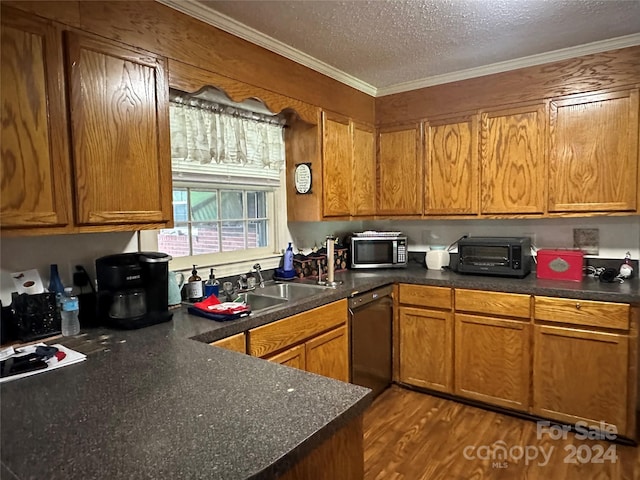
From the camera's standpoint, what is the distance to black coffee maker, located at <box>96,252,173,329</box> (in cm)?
174

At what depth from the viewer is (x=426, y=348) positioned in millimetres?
2953

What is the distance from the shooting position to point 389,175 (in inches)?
133

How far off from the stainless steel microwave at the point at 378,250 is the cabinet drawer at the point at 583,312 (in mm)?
1065

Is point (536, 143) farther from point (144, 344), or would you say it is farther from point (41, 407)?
point (41, 407)

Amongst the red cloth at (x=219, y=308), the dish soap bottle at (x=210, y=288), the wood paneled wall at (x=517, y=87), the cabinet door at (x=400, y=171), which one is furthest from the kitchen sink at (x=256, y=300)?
the wood paneled wall at (x=517, y=87)

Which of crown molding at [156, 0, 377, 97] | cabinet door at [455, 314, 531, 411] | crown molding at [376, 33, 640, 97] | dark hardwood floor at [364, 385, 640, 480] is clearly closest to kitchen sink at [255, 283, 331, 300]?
dark hardwood floor at [364, 385, 640, 480]

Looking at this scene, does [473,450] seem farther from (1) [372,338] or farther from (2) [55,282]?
(2) [55,282]

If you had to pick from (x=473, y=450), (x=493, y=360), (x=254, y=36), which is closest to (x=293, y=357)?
(x=473, y=450)

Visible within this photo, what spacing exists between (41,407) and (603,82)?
10.6 ft

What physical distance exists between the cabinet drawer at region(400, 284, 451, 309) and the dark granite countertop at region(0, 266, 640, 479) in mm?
1802

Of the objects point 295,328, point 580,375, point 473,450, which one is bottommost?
point 473,450

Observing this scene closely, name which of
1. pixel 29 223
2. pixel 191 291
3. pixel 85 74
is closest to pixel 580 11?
pixel 85 74

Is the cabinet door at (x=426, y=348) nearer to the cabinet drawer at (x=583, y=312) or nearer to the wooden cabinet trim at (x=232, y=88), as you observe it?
the cabinet drawer at (x=583, y=312)

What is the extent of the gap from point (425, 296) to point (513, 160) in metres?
1.14
